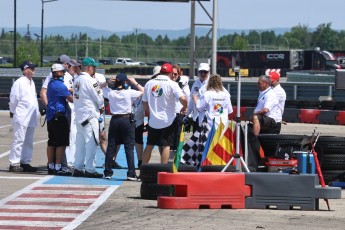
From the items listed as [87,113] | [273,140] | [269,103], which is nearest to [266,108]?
[269,103]

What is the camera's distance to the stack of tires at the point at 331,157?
658 inches

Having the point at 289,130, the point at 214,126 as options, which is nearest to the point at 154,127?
the point at 214,126

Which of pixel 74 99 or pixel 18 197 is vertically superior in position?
pixel 74 99

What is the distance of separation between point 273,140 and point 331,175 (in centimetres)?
99

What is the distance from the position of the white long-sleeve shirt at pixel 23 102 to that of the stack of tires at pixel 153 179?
4.01m

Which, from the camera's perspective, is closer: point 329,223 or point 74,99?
point 329,223

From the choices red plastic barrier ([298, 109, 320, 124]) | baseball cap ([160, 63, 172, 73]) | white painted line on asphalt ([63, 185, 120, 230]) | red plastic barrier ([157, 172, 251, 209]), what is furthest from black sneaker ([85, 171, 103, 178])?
red plastic barrier ([298, 109, 320, 124])

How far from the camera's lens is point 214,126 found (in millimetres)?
15648

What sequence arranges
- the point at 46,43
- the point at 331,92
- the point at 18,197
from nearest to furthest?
the point at 18,197, the point at 331,92, the point at 46,43

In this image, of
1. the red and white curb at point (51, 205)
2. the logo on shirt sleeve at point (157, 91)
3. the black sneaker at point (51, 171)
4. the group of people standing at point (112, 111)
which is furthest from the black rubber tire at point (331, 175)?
the black sneaker at point (51, 171)

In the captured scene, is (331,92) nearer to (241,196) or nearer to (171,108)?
(171,108)

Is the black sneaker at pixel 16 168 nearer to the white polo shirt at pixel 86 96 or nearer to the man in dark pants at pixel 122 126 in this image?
the white polo shirt at pixel 86 96

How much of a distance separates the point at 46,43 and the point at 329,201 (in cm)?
16357

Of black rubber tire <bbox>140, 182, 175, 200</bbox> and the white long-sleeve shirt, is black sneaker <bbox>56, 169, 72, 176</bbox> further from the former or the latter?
black rubber tire <bbox>140, 182, 175, 200</bbox>
